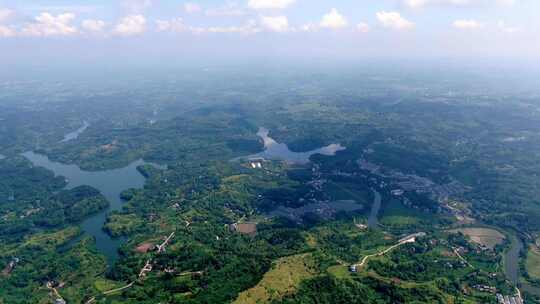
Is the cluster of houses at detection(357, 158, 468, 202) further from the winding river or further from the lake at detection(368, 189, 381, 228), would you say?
the winding river

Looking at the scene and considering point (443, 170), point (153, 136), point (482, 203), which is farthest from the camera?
point (153, 136)

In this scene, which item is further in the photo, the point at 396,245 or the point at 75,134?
the point at 75,134

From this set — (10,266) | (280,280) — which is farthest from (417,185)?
(10,266)

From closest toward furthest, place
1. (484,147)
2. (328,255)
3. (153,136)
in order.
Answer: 1. (328,255)
2. (484,147)
3. (153,136)

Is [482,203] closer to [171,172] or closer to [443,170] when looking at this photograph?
[443,170]

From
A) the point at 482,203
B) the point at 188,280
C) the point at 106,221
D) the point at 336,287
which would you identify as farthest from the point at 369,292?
the point at 106,221

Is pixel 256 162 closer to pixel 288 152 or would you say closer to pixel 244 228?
pixel 288 152

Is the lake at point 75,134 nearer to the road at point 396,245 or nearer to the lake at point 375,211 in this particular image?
the lake at point 375,211

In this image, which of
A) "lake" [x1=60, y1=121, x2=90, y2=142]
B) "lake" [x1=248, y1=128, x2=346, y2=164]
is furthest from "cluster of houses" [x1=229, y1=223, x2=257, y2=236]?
"lake" [x1=60, y1=121, x2=90, y2=142]
